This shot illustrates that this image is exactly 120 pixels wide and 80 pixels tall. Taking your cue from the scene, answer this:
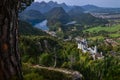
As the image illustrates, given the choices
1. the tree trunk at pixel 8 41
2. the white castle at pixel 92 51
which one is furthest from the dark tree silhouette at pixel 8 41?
the white castle at pixel 92 51

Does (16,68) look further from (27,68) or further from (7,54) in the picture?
(27,68)

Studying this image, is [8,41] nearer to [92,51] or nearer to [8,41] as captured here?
[8,41]

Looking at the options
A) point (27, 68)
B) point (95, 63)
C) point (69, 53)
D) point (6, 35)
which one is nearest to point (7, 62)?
point (6, 35)

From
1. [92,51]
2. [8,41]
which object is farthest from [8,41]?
[92,51]

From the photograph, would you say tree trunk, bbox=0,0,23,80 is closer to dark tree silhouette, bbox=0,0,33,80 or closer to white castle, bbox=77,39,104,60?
dark tree silhouette, bbox=0,0,33,80

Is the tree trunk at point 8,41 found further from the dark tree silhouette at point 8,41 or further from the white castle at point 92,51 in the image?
the white castle at point 92,51

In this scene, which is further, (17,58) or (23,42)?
(23,42)

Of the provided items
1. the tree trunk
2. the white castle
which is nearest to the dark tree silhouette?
the tree trunk

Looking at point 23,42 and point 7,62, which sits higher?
point 7,62

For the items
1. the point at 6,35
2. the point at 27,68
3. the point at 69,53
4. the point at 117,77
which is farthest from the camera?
the point at 69,53
